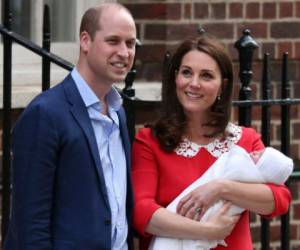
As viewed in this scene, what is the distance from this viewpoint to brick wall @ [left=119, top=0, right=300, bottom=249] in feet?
17.7

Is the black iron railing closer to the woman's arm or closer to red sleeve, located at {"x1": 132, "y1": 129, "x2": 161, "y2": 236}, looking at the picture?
red sleeve, located at {"x1": 132, "y1": 129, "x2": 161, "y2": 236}

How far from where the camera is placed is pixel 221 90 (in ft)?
11.6

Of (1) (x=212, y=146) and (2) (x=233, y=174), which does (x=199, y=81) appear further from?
(2) (x=233, y=174)

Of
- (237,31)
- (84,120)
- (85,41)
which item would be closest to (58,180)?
(84,120)

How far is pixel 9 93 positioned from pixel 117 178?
2.99ft

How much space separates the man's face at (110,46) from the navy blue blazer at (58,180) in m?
0.12

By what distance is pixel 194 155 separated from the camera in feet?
11.3

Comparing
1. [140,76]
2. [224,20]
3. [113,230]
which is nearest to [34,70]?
[140,76]

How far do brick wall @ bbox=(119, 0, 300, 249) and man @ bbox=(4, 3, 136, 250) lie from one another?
2.23 meters

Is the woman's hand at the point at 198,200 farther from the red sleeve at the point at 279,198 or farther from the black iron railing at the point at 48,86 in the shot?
the black iron railing at the point at 48,86

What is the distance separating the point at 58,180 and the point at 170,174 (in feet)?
1.64

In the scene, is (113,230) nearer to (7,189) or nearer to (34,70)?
(7,189)

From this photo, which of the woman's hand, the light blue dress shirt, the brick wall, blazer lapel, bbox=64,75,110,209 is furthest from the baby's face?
the brick wall

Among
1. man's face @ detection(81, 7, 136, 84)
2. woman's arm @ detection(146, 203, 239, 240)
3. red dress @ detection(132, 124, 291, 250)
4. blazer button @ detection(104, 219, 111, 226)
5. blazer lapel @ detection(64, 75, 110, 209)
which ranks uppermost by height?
man's face @ detection(81, 7, 136, 84)
